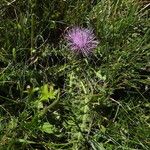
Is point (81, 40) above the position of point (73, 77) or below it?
above

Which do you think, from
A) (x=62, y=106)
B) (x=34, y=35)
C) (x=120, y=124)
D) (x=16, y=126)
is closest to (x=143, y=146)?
(x=120, y=124)

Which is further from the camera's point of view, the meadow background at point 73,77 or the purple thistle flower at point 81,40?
the purple thistle flower at point 81,40

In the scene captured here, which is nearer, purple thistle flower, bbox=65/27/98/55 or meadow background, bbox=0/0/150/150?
meadow background, bbox=0/0/150/150

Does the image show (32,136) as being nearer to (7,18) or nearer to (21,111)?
(21,111)
